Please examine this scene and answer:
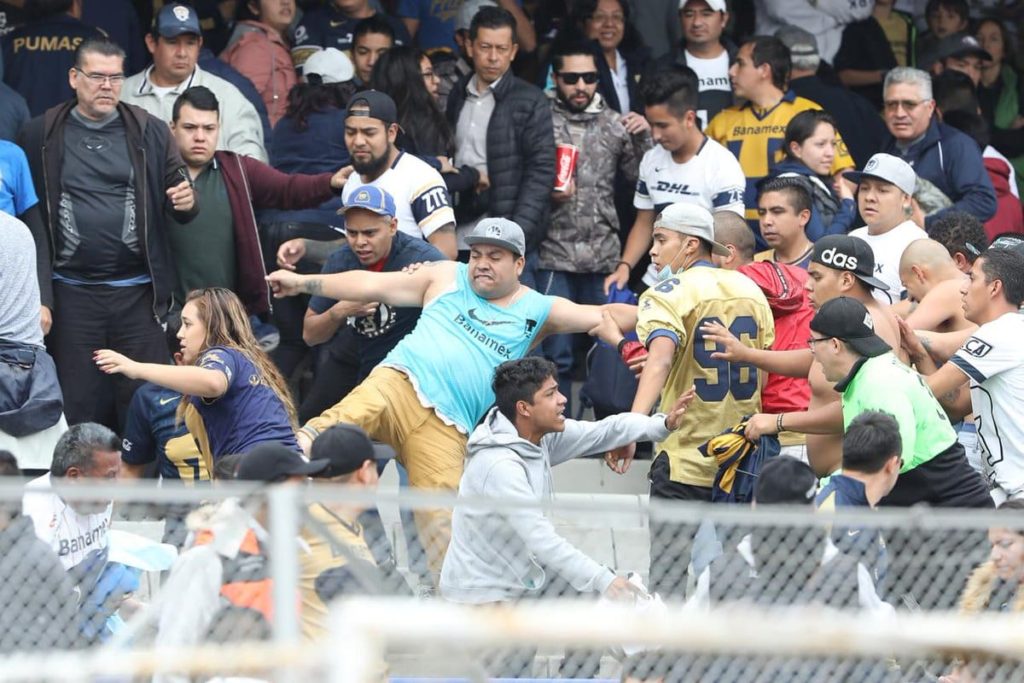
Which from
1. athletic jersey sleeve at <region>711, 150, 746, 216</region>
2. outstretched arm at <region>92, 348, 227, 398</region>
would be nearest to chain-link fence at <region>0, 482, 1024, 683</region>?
outstretched arm at <region>92, 348, 227, 398</region>

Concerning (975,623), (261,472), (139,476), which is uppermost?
(975,623)

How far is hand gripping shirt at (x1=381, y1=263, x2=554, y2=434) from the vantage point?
282 inches

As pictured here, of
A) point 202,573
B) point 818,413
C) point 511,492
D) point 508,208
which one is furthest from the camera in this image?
point 508,208

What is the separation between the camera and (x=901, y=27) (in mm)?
11070

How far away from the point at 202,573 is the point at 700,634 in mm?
1401

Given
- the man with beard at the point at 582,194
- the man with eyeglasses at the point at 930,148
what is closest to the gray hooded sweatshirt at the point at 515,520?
the man with beard at the point at 582,194

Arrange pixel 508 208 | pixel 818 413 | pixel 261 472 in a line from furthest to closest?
1. pixel 508 208
2. pixel 818 413
3. pixel 261 472

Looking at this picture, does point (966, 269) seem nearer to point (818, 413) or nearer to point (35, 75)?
point (818, 413)

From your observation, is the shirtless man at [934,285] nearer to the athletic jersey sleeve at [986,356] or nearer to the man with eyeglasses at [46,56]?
the athletic jersey sleeve at [986,356]

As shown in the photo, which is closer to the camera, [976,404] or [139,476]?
[976,404]

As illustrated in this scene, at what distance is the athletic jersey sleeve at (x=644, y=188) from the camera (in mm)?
9125

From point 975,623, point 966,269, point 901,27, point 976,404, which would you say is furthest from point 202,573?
point 901,27

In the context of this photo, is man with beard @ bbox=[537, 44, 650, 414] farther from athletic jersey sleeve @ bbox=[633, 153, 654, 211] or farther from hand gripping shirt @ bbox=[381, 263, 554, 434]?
hand gripping shirt @ bbox=[381, 263, 554, 434]

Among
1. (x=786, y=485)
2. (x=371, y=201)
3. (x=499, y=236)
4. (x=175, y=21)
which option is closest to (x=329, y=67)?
(x=175, y=21)
